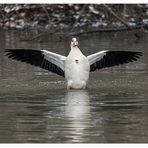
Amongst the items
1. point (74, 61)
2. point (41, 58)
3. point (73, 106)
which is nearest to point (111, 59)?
point (41, 58)

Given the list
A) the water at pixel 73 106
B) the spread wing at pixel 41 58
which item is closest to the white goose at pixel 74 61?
the spread wing at pixel 41 58

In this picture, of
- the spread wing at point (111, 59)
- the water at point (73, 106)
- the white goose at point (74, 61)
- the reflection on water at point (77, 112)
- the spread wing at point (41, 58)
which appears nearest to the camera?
the water at point (73, 106)

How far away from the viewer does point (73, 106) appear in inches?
440

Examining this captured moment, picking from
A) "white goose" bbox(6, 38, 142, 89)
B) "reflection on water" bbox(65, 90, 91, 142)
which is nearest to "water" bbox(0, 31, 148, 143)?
"reflection on water" bbox(65, 90, 91, 142)

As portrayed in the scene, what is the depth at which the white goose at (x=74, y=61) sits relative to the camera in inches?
532

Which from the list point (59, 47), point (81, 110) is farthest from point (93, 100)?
point (59, 47)

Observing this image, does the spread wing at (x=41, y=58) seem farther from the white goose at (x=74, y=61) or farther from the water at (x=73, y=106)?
the water at (x=73, y=106)

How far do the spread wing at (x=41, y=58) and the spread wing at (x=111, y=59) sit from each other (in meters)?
0.60

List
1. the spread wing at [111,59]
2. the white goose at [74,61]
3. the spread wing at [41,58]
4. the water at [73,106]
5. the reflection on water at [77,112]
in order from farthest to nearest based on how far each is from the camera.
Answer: the spread wing at [111,59] → the spread wing at [41,58] → the white goose at [74,61] → the reflection on water at [77,112] → the water at [73,106]

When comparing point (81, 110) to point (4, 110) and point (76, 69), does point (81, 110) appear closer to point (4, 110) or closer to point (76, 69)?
point (4, 110)

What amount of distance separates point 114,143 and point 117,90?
4751mm

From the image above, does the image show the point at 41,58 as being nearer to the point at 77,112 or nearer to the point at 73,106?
the point at 73,106

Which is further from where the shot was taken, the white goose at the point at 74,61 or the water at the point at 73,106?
the white goose at the point at 74,61

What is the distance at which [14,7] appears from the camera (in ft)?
97.5
